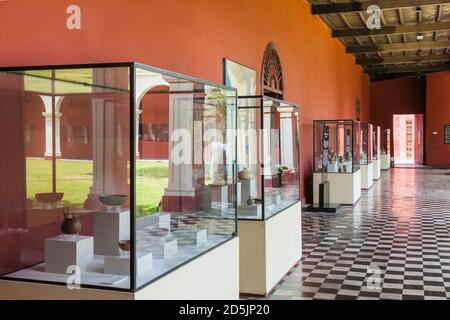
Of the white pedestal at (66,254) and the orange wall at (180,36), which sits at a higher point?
the orange wall at (180,36)

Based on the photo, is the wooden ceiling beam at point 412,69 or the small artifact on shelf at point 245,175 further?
the wooden ceiling beam at point 412,69

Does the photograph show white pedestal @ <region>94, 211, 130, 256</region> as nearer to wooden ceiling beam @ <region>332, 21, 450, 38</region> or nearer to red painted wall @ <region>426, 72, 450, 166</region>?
wooden ceiling beam @ <region>332, 21, 450, 38</region>

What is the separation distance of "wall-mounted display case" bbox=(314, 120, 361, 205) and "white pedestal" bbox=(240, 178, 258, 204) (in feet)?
21.8

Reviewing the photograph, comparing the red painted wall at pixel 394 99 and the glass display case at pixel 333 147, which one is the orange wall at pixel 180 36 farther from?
the red painted wall at pixel 394 99

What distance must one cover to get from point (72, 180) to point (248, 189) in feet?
7.76

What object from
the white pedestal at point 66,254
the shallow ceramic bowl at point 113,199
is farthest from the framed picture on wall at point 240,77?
the white pedestal at point 66,254

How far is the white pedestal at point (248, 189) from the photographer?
222 inches

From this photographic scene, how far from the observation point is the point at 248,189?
228 inches

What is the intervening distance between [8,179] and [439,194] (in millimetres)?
13422

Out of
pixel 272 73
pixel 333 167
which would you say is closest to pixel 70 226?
pixel 272 73

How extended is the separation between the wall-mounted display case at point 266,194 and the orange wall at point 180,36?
3.65 ft

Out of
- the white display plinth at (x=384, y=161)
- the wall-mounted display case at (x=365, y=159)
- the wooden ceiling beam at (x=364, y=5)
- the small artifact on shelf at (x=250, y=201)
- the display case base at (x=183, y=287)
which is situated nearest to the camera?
the display case base at (x=183, y=287)

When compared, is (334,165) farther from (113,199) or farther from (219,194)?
(113,199)

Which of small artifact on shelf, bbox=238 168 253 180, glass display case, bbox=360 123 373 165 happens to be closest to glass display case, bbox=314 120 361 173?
glass display case, bbox=360 123 373 165
